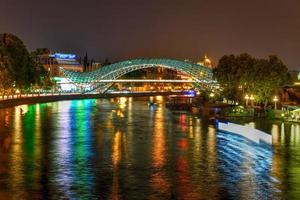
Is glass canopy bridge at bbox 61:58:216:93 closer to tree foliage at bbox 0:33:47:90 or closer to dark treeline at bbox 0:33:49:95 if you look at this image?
dark treeline at bbox 0:33:49:95

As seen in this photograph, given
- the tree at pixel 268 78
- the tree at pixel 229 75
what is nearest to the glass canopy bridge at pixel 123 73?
the tree at pixel 229 75

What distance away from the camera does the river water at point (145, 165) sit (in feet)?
68.9

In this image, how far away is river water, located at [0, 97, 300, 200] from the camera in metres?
21.0

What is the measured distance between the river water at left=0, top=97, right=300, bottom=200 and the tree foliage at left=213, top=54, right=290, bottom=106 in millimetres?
21960

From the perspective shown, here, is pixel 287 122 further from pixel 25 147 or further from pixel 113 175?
pixel 113 175

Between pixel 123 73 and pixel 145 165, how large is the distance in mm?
128986

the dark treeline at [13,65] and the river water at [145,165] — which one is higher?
the dark treeline at [13,65]

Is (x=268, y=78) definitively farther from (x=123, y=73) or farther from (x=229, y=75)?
(x=123, y=73)

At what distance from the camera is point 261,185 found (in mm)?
22375

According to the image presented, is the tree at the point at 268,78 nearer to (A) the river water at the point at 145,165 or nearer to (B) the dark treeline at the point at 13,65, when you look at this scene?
(A) the river water at the point at 145,165

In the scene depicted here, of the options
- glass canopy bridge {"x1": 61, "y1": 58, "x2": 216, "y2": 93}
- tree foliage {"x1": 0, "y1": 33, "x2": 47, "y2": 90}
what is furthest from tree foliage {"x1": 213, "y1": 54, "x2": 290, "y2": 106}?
glass canopy bridge {"x1": 61, "y1": 58, "x2": 216, "y2": 93}

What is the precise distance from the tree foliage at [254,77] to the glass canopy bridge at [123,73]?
1824 inches

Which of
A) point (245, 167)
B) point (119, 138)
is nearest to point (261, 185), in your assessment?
point (245, 167)

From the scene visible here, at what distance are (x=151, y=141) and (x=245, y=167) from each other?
11143mm
